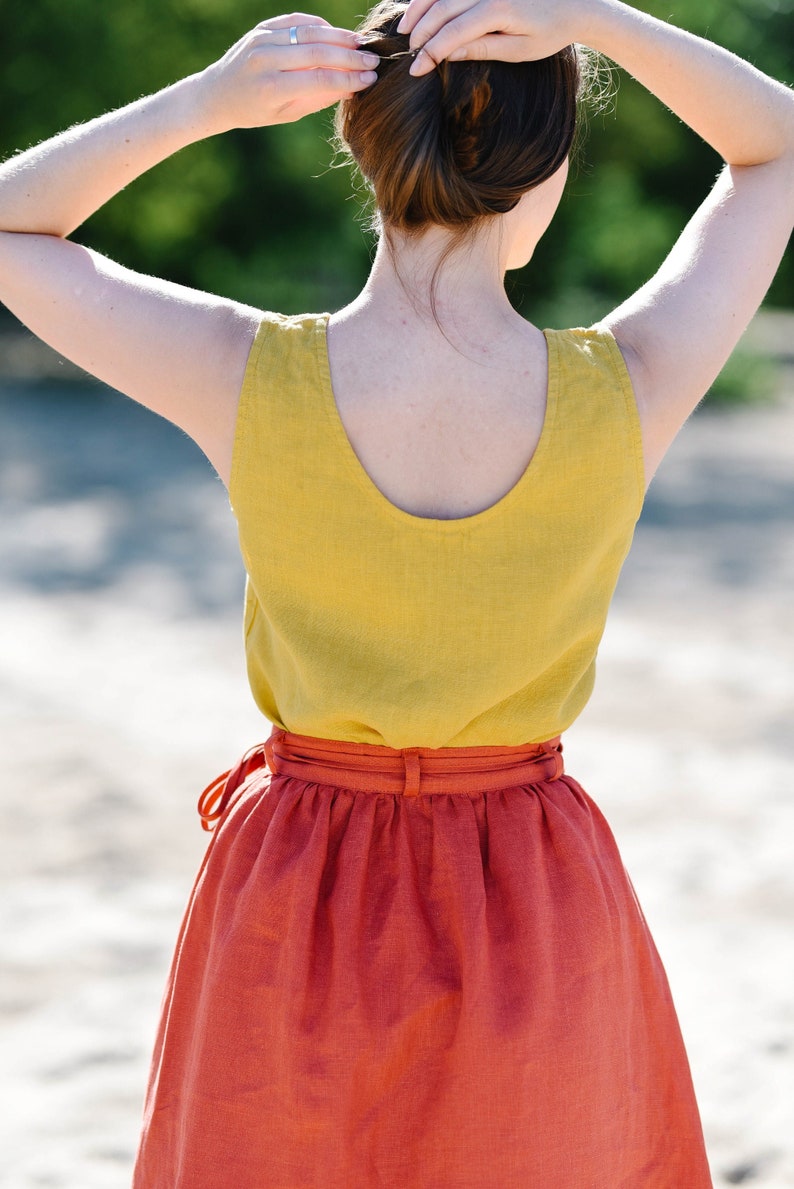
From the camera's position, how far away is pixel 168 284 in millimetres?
1251

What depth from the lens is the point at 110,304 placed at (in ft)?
4.08

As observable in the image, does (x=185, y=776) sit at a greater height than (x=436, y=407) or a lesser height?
greater

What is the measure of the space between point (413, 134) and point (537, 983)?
80cm

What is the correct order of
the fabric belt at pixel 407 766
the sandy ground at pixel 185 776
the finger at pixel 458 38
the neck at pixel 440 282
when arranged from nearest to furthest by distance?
1. the finger at pixel 458 38
2. the neck at pixel 440 282
3. the fabric belt at pixel 407 766
4. the sandy ground at pixel 185 776

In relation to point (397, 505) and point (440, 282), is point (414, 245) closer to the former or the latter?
point (440, 282)

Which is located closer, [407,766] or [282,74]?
[282,74]

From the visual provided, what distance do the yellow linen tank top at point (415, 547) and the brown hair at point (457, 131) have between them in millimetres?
140

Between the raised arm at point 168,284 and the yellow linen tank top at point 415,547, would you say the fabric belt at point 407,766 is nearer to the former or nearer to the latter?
the yellow linen tank top at point 415,547

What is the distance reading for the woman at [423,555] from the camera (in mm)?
1216

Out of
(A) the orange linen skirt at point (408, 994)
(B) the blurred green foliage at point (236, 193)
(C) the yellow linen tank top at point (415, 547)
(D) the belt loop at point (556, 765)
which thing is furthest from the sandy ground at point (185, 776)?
(B) the blurred green foliage at point (236, 193)

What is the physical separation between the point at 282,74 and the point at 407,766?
2.20ft

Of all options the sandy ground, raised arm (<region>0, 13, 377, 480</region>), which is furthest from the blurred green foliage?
raised arm (<region>0, 13, 377, 480</region>)

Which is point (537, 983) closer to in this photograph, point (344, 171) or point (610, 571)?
point (610, 571)

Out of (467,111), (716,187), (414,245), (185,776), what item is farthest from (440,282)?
(185,776)
